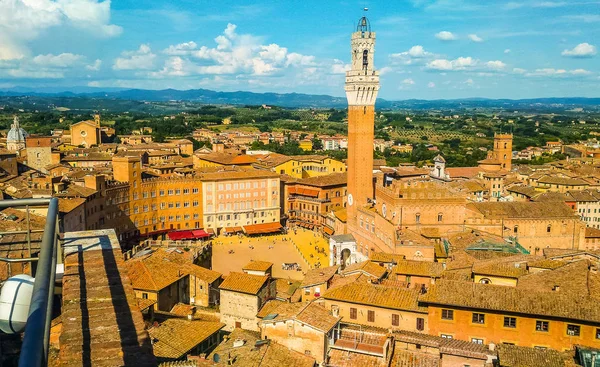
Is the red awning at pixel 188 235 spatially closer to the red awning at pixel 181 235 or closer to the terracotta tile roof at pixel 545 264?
the red awning at pixel 181 235

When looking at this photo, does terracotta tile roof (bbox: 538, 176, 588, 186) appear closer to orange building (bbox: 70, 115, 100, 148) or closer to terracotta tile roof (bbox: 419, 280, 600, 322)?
terracotta tile roof (bbox: 419, 280, 600, 322)

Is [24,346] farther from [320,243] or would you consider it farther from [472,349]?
[320,243]

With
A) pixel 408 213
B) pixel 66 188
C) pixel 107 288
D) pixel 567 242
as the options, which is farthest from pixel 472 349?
pixel 66 188

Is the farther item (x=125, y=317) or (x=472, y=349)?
(x=472, y=349)

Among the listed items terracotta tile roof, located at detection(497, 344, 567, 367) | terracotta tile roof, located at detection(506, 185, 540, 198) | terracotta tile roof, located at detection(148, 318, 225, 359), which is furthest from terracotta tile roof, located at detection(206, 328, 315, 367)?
terracotta tile roof, located at detection(506, 185, 540, 198)

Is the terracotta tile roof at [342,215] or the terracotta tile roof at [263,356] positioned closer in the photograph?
the terracotta tile roof at [263,356]

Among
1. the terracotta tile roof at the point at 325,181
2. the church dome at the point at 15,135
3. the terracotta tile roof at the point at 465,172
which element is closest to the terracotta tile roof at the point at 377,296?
the terracotta tile roof at the point at 325,181
